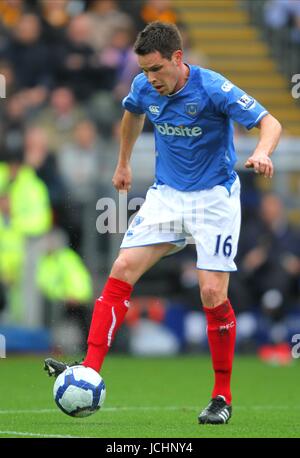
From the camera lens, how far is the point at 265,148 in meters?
6.99

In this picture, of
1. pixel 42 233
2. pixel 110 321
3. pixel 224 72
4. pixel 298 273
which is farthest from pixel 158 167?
pixel 224 72

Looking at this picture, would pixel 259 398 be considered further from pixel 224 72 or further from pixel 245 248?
pixel 224 72

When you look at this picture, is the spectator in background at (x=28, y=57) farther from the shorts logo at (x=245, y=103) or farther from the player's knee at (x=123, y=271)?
the shorts logo at (x=245, y=103)

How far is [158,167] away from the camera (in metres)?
7.84

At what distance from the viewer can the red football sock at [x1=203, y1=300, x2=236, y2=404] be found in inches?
302

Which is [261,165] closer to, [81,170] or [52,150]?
[81,170]

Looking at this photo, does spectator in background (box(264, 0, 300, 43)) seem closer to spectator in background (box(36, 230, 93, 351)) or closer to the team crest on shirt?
spectator in background (box(36, 230, 93, 351))

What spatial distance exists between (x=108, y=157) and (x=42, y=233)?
3.82ft

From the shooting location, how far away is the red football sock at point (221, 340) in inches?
302

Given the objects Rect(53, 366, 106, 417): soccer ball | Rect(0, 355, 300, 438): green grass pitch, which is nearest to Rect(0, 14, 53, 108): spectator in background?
Rect(0, 355, 300, 438): green grass pitch

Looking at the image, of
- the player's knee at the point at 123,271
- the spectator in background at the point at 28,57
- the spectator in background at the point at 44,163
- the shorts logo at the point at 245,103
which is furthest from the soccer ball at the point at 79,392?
the spectator in background at the point at 28,57

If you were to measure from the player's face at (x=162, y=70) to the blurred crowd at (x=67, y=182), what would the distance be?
20.7ft

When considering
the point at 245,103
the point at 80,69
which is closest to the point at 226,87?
the point at 245,103

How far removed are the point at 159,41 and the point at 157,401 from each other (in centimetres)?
305
